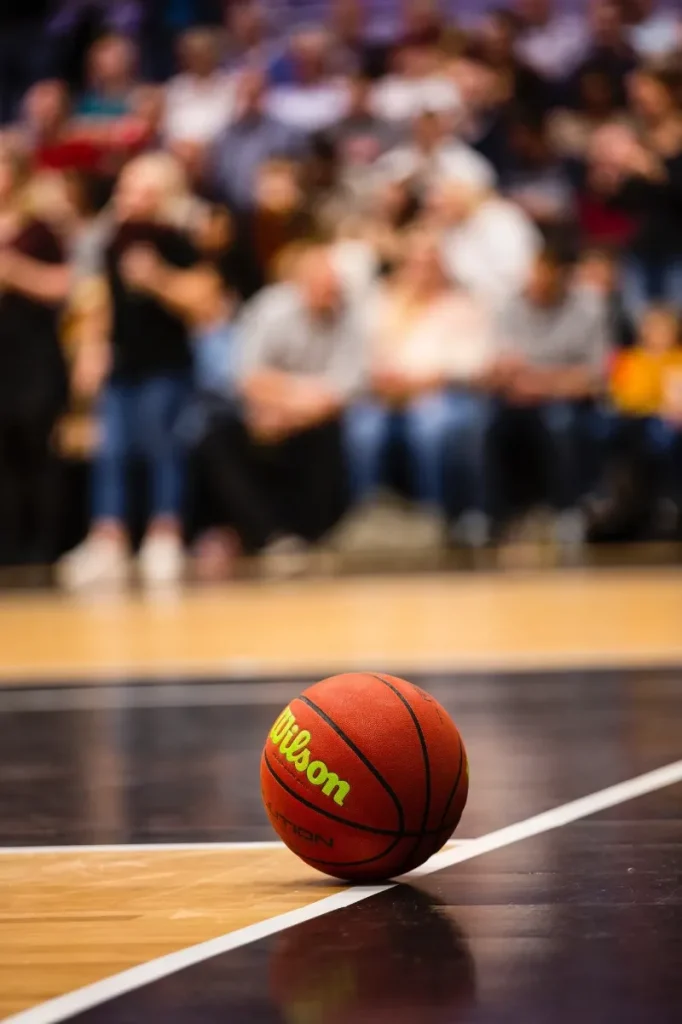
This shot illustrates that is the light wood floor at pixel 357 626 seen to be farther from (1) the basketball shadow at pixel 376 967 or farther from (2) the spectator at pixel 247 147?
(1) the basketball shadow at pixel 376 967

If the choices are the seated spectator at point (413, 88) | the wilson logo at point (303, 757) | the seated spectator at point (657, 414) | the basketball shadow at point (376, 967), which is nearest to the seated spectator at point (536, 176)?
the seated spectator at point (413, 88)

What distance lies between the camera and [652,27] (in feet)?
36.5

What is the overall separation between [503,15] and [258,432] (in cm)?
357

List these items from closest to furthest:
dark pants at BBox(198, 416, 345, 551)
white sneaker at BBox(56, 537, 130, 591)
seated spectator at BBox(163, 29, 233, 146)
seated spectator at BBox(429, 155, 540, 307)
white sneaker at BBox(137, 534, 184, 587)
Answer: white sneaker at BBox(56, 537, 130, 591), white sneaker at BBox(137, 534, 184, 587), dark pants at BBox(198, 416, 345, 551), seated spectator at BBox(429, 155, 540, 307), seated spectator at BBox(163, 29, 233, 146)

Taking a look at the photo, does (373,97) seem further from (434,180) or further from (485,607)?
(485,607)

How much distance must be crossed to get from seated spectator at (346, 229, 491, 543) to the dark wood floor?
460 centimetres

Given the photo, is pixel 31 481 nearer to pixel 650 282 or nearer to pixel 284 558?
pixel 284 558

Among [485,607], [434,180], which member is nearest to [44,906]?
[485,607]

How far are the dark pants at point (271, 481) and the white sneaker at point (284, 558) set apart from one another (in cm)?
5

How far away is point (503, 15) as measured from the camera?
11281mm

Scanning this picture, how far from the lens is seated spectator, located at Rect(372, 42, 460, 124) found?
11.0 m

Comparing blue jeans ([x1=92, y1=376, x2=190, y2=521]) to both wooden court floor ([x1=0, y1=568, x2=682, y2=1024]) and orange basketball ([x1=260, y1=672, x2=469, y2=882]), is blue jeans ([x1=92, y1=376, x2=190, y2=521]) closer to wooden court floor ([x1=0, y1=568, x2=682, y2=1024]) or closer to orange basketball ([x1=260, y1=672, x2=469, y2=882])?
wooden court floor ([x1=0, y1=568, x2=682, y2=1024])

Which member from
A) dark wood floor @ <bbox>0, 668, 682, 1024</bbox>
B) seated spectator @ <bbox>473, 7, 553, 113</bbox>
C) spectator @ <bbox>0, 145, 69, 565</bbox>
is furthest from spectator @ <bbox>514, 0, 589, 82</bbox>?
dark wood floor @ <bbox>0, 668, 682, 1024</bbox>

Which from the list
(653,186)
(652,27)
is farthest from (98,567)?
(652,27)
